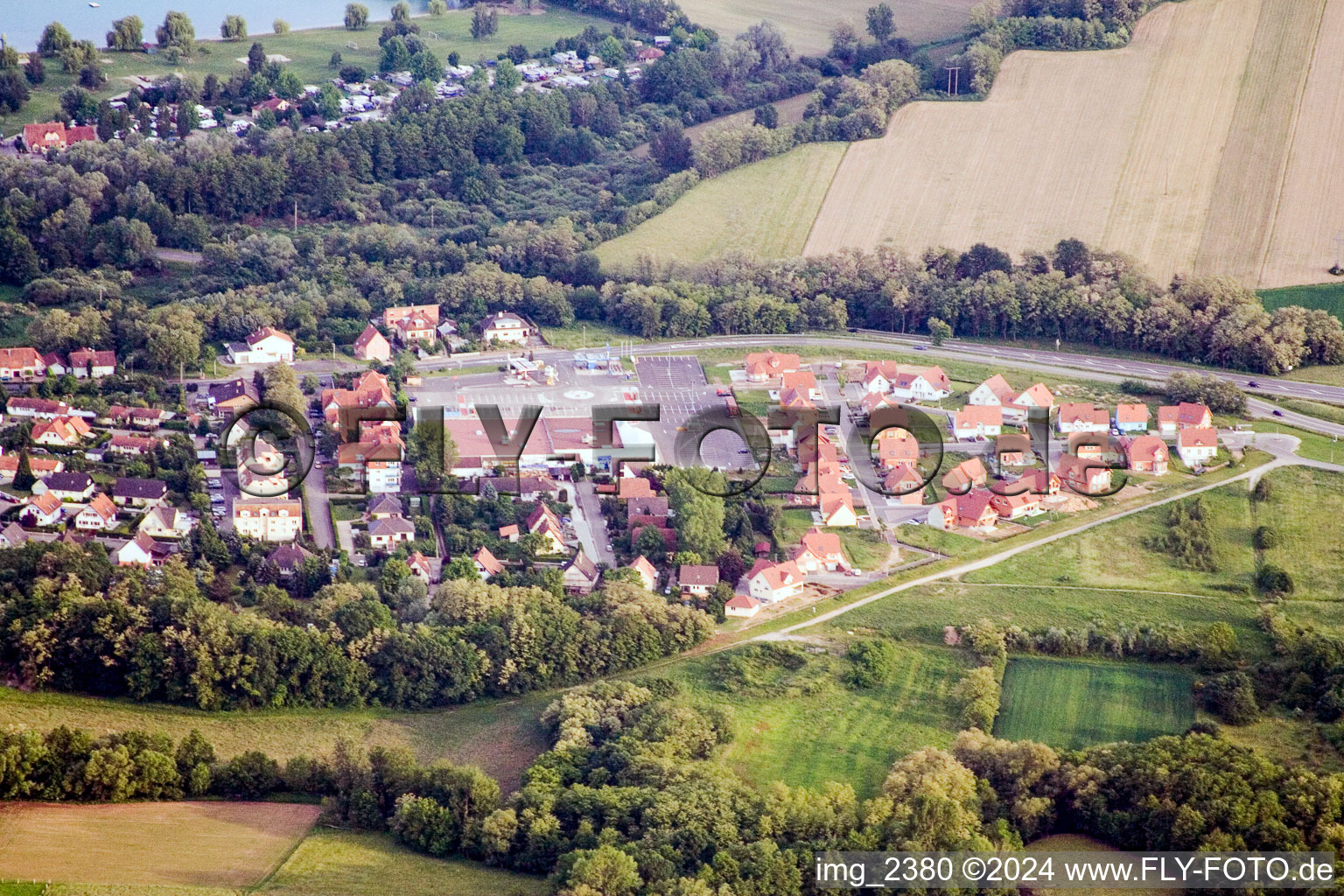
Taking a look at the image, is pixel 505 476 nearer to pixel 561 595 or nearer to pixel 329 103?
pixel 561 595

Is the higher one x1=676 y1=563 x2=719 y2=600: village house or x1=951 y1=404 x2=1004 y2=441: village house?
x1=951 y1=404 x2=1004 y2=441: village house

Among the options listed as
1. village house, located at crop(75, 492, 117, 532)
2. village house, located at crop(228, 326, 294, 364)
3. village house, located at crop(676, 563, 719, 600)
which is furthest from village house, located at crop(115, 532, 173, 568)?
village house, located at crop(228, 326, 294, 364)

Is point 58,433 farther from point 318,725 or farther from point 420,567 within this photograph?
point 318,725

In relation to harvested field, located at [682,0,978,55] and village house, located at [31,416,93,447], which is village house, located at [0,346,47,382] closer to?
village house, located at [31,416,93,447]

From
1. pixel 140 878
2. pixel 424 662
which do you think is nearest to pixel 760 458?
pixel 424 662

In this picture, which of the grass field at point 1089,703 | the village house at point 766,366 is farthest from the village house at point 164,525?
the grass field at point 1089,703

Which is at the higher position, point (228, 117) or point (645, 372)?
point (228, 117)
